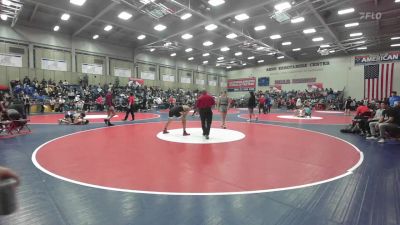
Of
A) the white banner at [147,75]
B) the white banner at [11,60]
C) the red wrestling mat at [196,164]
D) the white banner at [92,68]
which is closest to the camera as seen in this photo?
the red wrestling mat at [196,164]

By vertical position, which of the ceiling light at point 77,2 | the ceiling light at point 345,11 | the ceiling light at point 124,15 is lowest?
the ceiling light at point 345,11

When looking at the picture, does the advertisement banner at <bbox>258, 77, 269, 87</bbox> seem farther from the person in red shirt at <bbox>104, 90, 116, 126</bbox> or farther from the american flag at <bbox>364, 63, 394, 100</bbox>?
the person in red shirt at <bbox>104, 90, 116, 126</bbox>

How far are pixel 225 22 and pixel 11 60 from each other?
17.7 meters

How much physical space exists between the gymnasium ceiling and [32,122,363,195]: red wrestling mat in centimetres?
1033

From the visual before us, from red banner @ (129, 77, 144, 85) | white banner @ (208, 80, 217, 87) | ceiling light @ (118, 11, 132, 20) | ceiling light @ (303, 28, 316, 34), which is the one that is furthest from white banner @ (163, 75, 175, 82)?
ceiling light @ (303, 28, 316, 34)

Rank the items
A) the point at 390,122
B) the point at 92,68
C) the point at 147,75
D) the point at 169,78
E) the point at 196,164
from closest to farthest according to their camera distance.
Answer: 1. the point at 196,164
2. the point at 390,122
3. the point at 92,68
4. the point at 147,75
5. the point at 169,78

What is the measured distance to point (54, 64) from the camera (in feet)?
73.2

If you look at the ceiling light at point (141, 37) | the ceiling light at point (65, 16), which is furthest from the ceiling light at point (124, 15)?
the ceiling light at point (141, 37)

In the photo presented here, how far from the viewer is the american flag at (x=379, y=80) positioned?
2450cm

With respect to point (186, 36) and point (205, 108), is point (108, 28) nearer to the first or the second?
point (186, 36)

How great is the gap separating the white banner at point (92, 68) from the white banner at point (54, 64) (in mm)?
1808

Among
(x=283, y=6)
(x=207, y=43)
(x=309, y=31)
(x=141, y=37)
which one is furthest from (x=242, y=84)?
(x=283, y=6)

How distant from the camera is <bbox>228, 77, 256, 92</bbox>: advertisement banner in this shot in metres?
39.3

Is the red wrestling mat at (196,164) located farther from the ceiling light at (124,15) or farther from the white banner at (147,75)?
the white banner at (147,75)
